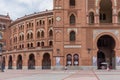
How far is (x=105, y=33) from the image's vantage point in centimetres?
6400

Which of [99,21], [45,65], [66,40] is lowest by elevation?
[45,65]

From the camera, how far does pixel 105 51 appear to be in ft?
226

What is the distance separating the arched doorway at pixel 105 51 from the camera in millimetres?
67438

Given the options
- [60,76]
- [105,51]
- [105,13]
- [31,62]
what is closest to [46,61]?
[31,62]

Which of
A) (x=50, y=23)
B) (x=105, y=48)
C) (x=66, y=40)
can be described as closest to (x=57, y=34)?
(x=66, y=40)

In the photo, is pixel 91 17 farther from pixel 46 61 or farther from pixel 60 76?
pixel 60 76

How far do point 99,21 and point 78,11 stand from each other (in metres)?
4.91

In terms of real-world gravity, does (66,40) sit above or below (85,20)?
below

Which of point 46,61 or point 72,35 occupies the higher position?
point 72,35

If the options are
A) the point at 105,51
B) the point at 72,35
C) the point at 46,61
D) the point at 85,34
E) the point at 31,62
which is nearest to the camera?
the point at 85,34

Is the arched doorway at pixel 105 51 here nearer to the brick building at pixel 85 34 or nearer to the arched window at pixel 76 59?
the brick building at pixel 85 34

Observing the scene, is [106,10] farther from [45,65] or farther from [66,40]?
[45,65]

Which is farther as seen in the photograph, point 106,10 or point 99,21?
point 106,10

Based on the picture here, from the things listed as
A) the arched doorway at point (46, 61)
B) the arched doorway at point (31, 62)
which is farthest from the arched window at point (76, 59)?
the arched doorway at point (31, 62)
